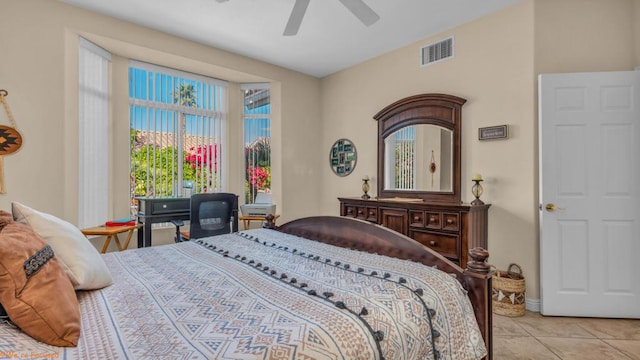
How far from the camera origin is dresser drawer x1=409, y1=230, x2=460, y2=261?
286 cm

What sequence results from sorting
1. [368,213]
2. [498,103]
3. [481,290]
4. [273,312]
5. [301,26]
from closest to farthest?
[273,312], [481,290], [498,103], [301,26], [368,213]

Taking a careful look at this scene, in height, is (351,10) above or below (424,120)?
above

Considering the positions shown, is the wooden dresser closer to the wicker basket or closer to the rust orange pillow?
the wicker basket

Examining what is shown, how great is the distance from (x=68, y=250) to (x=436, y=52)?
146 inches

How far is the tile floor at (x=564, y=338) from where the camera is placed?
2.05m

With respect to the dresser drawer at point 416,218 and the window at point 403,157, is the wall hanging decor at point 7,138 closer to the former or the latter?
the dresser drawer at point 416,218

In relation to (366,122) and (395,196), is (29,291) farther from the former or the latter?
(366,122)

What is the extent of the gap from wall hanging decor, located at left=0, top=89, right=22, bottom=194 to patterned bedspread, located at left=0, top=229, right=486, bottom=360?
1.72 meters

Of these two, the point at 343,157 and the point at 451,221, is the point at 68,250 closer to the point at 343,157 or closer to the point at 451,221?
the point at 451,221

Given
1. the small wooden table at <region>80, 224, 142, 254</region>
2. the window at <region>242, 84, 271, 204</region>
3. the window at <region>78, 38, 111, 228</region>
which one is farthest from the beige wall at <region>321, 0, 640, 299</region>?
the window at <region>78, 38, 111, 228</region>

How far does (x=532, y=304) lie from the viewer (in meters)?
2.76

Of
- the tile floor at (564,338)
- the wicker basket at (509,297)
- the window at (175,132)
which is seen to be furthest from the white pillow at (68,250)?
the wicker basket at (509,297)

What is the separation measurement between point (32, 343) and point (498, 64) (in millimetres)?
3704

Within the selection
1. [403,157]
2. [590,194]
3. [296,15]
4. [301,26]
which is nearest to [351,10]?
[296,15]
